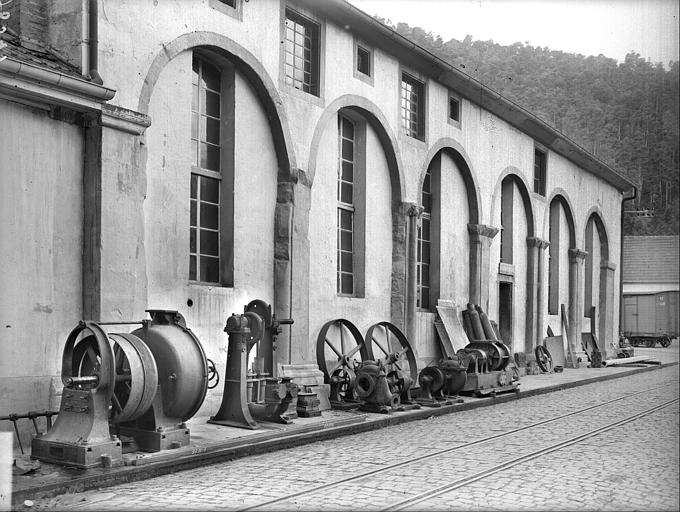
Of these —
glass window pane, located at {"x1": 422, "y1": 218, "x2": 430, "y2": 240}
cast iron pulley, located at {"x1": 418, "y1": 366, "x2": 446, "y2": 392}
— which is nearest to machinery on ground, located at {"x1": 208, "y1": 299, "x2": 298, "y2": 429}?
cast iron pulley, located at {"x1": 418, "y1": 366, "x2": 446, "y2": 392}

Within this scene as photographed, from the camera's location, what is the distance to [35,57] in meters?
9.46

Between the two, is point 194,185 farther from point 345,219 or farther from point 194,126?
point 345,219

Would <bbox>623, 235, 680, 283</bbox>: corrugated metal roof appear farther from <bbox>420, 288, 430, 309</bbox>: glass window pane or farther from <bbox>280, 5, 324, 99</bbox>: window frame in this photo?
<bbox>280, 5, 324, 99</bbox>: window frame

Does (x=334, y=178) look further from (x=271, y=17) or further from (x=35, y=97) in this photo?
(x=35, y=97)

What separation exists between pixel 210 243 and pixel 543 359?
14221 millimetres

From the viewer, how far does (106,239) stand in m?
9.93

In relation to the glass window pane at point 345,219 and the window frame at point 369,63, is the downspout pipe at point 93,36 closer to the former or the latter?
the window frame at point 369,63

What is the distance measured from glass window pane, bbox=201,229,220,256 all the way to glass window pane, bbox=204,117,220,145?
1.45m

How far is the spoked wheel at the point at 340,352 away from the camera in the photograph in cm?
1365

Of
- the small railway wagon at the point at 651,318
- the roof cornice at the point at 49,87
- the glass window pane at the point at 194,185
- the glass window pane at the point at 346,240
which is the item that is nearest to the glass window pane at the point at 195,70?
the glass window pane at the point at 194,185

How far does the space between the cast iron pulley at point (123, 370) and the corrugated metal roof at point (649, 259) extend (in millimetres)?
48216

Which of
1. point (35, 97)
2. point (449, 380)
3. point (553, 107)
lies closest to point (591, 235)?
point (553, 107)

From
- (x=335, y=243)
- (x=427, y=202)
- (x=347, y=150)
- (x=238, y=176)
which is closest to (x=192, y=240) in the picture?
(x=238, y=176)

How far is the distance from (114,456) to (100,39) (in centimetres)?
520
